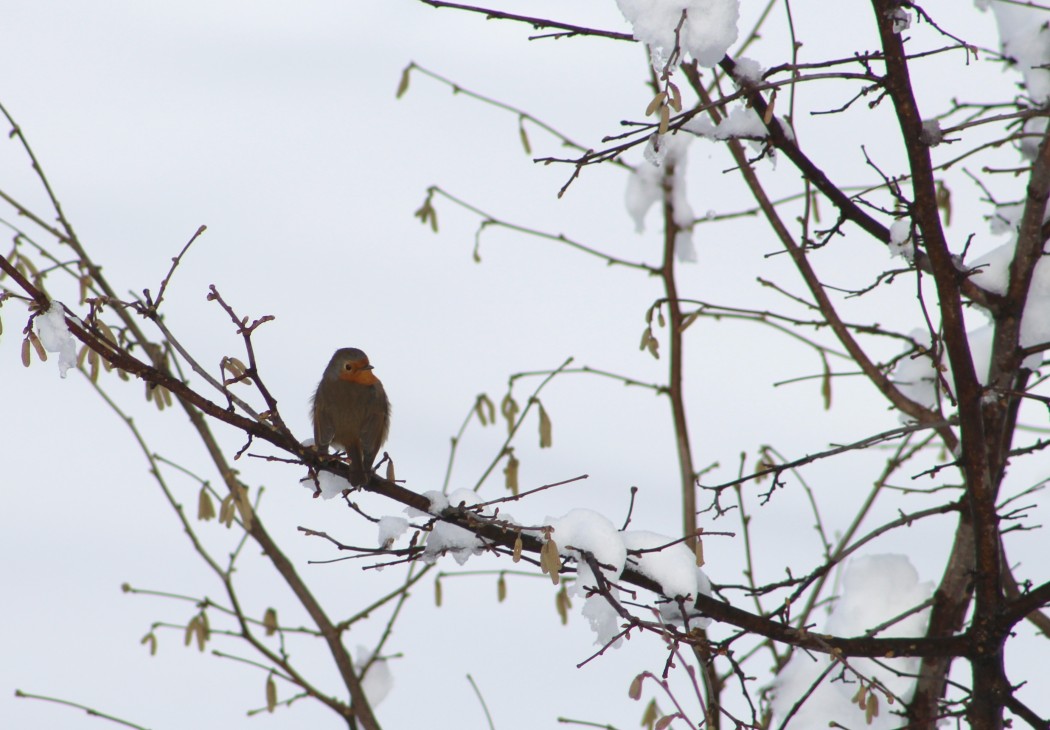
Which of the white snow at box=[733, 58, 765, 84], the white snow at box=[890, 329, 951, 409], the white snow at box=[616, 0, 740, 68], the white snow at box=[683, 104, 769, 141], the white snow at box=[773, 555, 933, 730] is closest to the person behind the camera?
the white snow at box=[616, 0, 740, 68]

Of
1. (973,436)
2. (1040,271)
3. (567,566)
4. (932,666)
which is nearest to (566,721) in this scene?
(567,566)

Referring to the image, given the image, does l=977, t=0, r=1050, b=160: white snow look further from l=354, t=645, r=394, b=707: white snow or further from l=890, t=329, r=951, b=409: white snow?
l=354, t=645, r=394, b=707: white snow

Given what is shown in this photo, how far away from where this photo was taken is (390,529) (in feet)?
9.11

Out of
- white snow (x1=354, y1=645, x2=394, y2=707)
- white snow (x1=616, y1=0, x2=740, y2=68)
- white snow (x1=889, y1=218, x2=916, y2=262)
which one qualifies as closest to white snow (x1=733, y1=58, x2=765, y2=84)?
white snow (x1=616, y1=0, x2=740, y2=68)

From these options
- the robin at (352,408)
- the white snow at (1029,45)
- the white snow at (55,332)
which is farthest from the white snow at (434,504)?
the white snow at (1029,45)

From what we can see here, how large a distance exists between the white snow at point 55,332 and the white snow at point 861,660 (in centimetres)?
277

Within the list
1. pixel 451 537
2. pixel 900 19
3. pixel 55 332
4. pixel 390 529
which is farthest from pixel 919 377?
pixel 55 332

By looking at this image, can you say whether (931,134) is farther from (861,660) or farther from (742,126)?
(861,660)

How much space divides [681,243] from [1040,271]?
174cm

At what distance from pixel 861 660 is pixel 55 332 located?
3.02 m

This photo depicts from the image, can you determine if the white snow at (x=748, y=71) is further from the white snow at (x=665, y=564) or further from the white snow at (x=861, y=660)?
the white snow at (x=861, y=660)

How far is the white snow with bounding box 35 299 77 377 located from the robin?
1922 mm

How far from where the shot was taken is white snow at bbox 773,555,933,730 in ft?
12.3

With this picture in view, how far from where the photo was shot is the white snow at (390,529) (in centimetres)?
277
